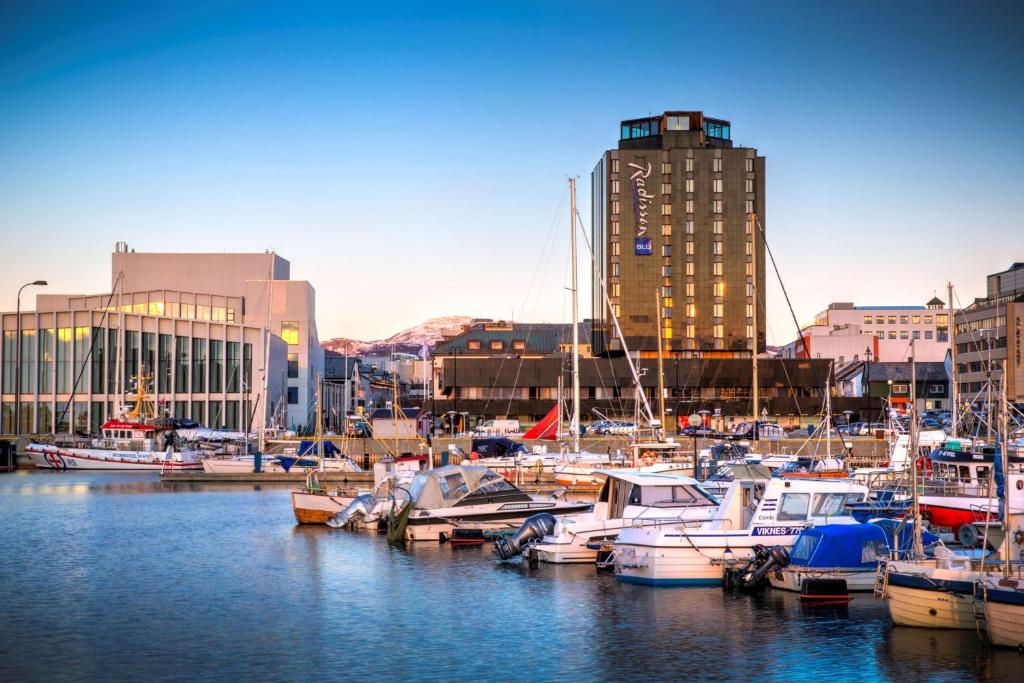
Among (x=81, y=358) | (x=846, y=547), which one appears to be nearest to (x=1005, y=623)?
(x=846, y=547)

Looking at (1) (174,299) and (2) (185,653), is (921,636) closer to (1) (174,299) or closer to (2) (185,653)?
(2) (185,653)

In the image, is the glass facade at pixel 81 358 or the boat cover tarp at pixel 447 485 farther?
the glass facade at pixel 81 358

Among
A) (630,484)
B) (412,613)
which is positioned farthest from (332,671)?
(630,484)

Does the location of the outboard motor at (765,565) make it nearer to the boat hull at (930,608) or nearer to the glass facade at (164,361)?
the boat hull at (930,608)

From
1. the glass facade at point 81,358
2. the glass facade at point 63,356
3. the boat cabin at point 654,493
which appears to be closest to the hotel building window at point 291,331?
the glass facade at point 81,358

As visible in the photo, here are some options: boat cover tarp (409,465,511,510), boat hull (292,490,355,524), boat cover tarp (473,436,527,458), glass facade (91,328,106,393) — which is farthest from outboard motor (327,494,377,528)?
glass facade (91,328,106,393)

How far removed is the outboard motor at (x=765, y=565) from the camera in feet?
108

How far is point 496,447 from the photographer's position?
8894 centimetres

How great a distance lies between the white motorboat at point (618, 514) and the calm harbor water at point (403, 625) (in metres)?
1.10

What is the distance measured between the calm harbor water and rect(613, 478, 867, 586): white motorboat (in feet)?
2.18

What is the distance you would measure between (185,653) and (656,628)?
11795 millimetres

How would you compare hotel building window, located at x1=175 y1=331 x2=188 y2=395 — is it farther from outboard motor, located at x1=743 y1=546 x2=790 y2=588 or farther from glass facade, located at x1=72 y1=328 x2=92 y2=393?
outboard motor, located at x1=743 y1=546 x2=790 y2=588

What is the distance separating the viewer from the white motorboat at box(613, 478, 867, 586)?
111 ft

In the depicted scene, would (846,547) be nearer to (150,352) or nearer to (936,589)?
(936,589)
